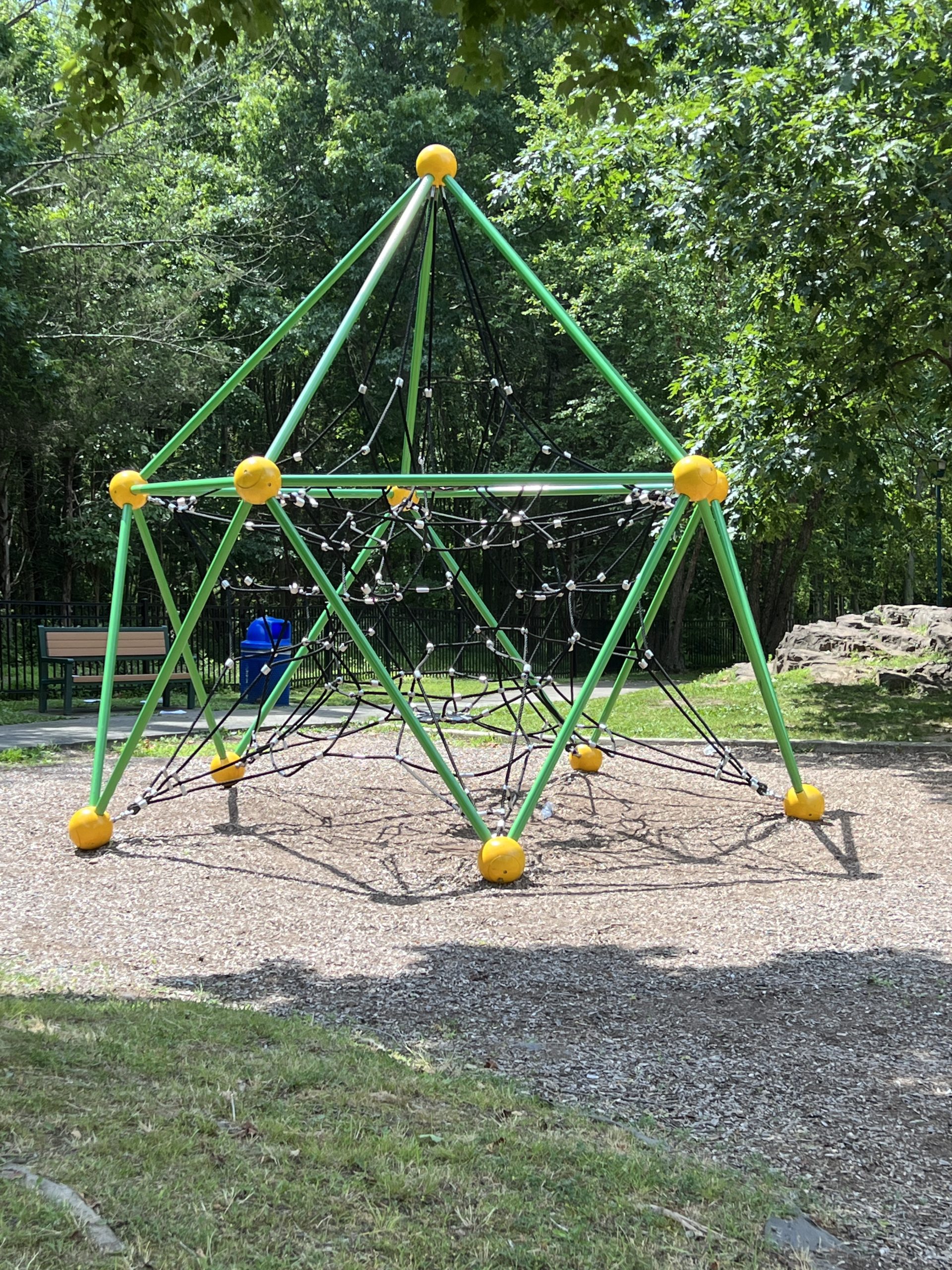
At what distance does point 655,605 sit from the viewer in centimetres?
775

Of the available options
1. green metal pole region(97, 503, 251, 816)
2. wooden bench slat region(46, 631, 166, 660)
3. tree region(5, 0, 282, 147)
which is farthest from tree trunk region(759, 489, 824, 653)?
tree region(5, 0, 282, 147)

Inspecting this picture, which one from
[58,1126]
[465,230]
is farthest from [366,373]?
[465,230]

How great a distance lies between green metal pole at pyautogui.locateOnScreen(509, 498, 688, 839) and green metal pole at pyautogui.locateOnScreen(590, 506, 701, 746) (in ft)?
1.01

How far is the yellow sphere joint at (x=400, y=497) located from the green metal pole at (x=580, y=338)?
1576mm

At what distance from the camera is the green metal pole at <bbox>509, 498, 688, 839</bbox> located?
5555mm

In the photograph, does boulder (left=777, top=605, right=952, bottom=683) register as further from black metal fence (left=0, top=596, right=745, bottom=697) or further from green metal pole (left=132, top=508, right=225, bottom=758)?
green metal pole (left=132, top=508, right=225, bottom=758)

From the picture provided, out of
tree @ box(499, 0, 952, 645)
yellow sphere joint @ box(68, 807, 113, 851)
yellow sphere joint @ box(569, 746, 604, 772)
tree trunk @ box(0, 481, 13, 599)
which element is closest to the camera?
yellow sphere joint @ box(68, 807, 113, 851)

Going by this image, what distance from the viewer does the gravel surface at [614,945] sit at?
9.93 feet

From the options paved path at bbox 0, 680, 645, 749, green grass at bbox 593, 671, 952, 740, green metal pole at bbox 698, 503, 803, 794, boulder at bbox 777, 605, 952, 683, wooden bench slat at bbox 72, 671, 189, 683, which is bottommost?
paved path at bbox 0, 680, 645, 749

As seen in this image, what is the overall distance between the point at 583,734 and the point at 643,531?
10.1 feet

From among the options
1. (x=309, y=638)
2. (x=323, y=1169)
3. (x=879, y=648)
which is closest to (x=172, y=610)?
(x=309, y=638)

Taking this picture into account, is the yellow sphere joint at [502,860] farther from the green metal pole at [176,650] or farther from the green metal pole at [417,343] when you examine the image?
the green metal pole at [417,343]

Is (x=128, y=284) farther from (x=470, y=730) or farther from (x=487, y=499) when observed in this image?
(x=487, y=499)

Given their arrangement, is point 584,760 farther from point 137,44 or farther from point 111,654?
point 137,44
